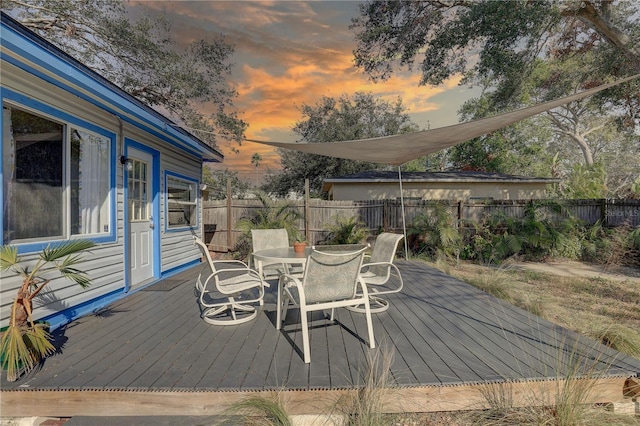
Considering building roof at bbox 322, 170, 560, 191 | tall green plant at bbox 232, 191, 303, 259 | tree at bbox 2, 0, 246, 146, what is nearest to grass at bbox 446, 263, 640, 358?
tall green plant at bbox 232, 191, 303, 259

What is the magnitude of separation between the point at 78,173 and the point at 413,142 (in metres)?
4.28

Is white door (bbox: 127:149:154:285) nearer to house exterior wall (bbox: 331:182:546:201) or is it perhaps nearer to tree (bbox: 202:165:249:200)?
house exterior wall (bbox: 331:182:546:201)

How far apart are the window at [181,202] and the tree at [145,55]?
4.45 ft

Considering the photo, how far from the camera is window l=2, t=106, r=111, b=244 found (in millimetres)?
2740

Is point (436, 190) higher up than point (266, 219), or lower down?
higher up

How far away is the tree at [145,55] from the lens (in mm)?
8680

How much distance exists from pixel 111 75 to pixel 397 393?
39.5 ft

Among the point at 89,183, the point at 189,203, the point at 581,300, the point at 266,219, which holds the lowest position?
the point at 581,300

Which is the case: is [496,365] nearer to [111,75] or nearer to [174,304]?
[174,304]

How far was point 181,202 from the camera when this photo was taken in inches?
259

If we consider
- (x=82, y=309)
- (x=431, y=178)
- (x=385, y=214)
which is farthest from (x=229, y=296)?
(x=431, y=178)

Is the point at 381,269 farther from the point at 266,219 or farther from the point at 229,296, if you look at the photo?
the point at 266,219

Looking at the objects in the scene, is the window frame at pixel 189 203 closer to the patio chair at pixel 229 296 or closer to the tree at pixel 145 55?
the tree at pixel 145 55

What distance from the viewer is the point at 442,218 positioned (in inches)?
346
